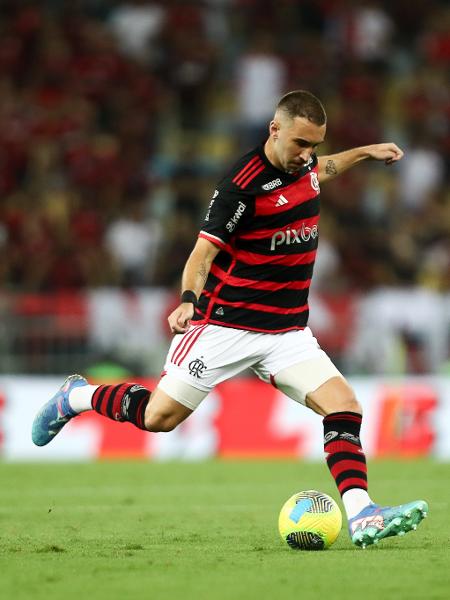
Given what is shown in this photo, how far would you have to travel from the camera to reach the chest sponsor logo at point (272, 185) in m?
7.04

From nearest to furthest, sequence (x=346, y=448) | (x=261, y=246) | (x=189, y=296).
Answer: (x=189, y=296), (x=346, y=448), (x=261, y=246)

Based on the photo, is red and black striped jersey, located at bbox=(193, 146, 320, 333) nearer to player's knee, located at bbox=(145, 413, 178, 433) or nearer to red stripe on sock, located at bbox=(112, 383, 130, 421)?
player's knee, located at bbox=(145, 413, 178, 433)

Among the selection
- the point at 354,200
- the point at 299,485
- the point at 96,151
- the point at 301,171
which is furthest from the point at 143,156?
the point at 301,171

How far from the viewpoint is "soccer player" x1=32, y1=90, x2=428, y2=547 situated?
689 centimetres

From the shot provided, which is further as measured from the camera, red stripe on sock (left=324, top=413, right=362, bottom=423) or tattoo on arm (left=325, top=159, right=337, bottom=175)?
tattoo on arm (left=325, top=159, right=337, bottom=175)

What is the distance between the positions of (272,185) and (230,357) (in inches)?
38.4

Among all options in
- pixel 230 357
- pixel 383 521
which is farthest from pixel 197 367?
pixel 383 521

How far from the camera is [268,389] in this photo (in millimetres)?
14383

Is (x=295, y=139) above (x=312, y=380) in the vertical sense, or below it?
above

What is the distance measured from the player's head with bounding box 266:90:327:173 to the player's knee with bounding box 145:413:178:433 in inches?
60.3

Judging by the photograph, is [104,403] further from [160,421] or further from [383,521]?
[383,521]

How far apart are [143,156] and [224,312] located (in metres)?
10.8

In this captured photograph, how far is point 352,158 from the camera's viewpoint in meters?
7.84

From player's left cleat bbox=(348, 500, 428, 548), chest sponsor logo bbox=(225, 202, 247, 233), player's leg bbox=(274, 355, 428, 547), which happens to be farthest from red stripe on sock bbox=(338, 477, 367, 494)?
chest sponsor logo bbox=(225, 202, 247, 233)
